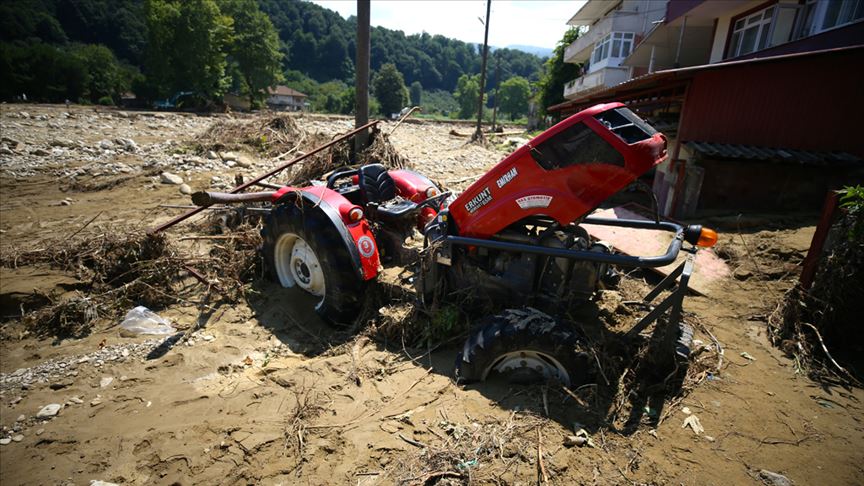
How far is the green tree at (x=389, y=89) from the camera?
6431 cm

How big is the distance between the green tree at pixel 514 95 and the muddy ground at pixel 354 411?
8863 cm

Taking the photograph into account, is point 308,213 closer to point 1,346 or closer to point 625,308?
point 625,308

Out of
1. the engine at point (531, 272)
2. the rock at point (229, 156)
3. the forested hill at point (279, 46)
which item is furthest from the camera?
the forested hill at point (279, 46)

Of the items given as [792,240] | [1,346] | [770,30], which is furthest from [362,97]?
[770,30]

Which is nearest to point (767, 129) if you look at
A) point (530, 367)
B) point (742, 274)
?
point (742, 274)

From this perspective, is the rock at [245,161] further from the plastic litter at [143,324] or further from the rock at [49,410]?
the rock at [49,410]

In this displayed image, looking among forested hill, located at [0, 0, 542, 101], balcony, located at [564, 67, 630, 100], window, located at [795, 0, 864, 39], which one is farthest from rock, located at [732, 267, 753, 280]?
forested hill, located at [0, 0, 542, 101]

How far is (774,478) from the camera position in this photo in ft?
6.44

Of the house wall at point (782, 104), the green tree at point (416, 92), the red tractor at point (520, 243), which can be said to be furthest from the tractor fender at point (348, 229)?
the green tree at point (416, 92)

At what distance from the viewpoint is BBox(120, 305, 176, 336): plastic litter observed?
12.5 ft

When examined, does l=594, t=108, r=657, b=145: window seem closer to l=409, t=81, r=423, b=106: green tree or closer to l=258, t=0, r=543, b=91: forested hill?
l=258, t=0, r=543, b=91: forested hill

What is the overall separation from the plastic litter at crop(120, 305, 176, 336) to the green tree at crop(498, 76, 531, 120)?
291 feet

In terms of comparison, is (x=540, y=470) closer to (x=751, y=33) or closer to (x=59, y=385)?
(x=59, y=385)

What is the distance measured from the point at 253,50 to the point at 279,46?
790 cm
